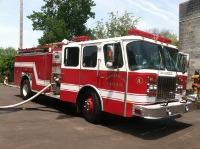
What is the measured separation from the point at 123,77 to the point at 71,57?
244 centimetres

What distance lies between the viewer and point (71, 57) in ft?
26.2

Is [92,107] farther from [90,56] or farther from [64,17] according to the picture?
[64,17]

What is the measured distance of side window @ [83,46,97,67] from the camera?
23.5 ft

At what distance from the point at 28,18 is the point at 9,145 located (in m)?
27.3

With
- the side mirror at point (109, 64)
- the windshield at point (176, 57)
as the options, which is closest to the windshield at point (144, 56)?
the side mirror at point (109, 64)

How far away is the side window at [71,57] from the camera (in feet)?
25.5

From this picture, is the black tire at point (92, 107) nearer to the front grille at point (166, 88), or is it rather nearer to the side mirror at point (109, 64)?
the side mirror at point (109, 64)

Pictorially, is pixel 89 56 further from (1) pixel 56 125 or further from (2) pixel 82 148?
(2) pixel 82 148

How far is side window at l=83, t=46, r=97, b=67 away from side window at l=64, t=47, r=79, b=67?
0.37 meters

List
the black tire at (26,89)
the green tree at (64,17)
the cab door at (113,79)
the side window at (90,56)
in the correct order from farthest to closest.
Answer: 1. the green tree at (64,17)
2. the black tire at (26,89)
3. the side window at (90,56)
4. the cab door at (113,79)

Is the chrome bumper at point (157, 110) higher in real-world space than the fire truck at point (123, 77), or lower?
lower

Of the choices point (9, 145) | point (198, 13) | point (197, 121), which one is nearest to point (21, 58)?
point (9, 145)

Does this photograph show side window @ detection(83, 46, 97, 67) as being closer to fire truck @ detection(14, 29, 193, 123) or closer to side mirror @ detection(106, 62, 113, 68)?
fire truck @ detection(14, 29, 193, 123)

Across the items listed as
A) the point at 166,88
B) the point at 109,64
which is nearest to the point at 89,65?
the point at 109,64
